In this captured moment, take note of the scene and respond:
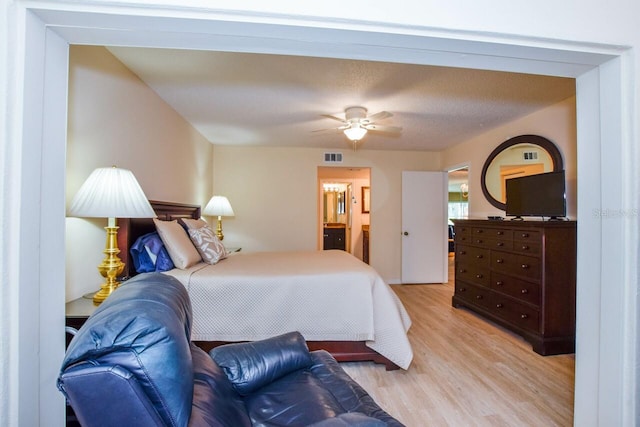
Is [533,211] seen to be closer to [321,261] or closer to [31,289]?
[321,261]

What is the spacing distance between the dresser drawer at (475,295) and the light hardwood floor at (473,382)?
29 cm

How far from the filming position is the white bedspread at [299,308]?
2211 millimetres

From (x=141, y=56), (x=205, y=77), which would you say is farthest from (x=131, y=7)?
(x=205, y=77)

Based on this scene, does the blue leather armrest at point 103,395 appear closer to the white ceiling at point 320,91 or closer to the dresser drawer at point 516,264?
the white ceiling at point 320,91

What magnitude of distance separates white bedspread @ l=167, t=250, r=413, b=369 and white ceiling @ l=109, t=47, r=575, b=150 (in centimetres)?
164

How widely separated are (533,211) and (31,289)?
3.76m

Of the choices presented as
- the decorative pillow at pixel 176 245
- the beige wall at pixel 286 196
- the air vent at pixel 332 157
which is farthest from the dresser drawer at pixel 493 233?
the decorative pillow at pixel 176 245

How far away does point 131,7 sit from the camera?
2.83ft

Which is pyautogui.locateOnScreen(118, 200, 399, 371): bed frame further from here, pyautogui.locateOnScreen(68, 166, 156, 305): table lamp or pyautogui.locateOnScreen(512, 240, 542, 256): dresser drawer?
pyautogui.locateOnScreen(512, 240, 542, 256): dresser drawer

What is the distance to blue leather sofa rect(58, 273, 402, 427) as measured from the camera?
0.63 meters

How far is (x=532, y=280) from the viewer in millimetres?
2713

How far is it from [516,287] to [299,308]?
7.32ft

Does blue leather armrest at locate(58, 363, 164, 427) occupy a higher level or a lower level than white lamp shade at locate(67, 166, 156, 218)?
lower

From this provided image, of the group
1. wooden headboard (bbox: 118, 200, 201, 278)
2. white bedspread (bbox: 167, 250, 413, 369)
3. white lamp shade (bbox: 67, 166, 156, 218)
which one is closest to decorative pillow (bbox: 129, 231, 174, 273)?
wooden headboard (bbox: 118, 200, 201, 278)
